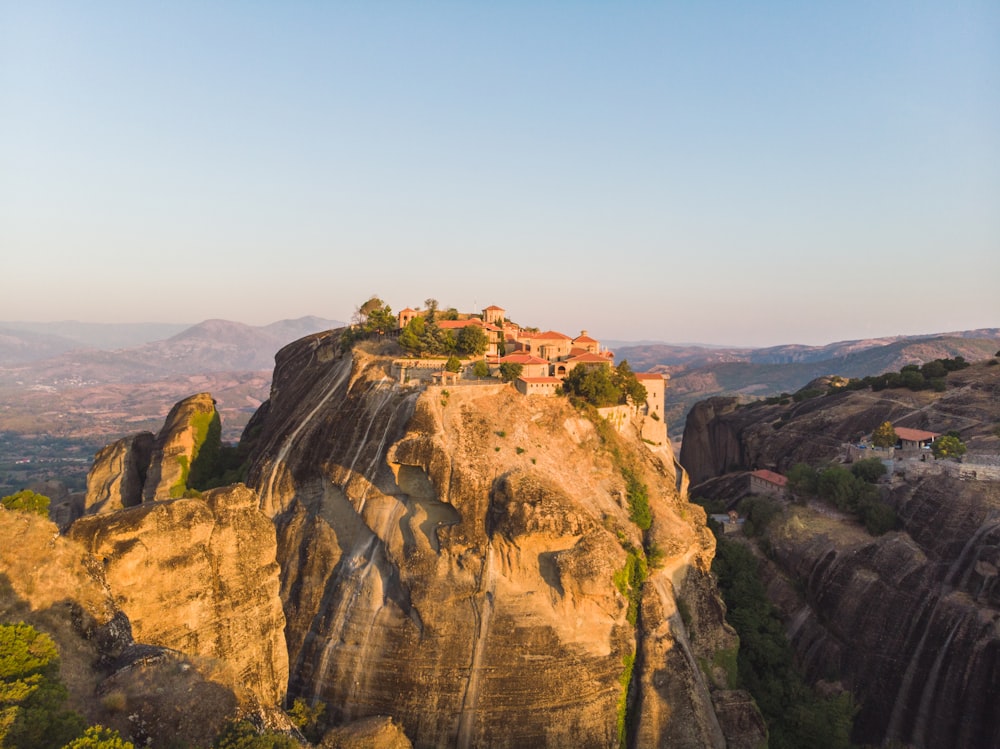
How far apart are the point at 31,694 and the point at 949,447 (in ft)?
167

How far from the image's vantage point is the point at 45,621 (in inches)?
670

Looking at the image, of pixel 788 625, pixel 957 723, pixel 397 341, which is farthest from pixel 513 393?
pixel 957 723

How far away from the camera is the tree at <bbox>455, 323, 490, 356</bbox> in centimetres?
4425

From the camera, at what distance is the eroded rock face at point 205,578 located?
21234 millimetres

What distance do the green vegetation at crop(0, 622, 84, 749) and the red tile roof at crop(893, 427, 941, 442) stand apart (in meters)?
53.3

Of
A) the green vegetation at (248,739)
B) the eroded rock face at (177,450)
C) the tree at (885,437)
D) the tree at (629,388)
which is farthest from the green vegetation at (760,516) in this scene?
the eroded rock face at (177,450)

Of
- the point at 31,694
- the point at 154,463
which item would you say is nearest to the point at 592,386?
the point at 31,694

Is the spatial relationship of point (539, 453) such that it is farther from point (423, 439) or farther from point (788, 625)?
point (788, 625)

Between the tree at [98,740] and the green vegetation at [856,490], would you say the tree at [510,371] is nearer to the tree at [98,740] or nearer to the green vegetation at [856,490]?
the green vegetation at [856,490]

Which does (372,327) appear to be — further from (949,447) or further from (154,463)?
(949,447)

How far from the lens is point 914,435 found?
47906mm

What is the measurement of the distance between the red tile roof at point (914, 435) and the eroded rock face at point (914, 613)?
26.0ft

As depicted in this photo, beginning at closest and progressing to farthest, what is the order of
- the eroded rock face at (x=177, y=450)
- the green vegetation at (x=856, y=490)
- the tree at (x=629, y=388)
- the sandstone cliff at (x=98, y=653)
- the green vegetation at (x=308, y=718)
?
the sandstone cliff at (x=98, y=653)
the green vegetation at (x=308, y=718)
the green vegetation at (x=856, y=490)
the eroded rock face at (x=177, y=450)
the tree at (x=629, y=388)

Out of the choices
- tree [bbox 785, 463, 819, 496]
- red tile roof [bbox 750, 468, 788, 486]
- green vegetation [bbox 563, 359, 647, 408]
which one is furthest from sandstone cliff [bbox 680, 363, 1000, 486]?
green vegetation [bbox 563, 359, 647, 408]
